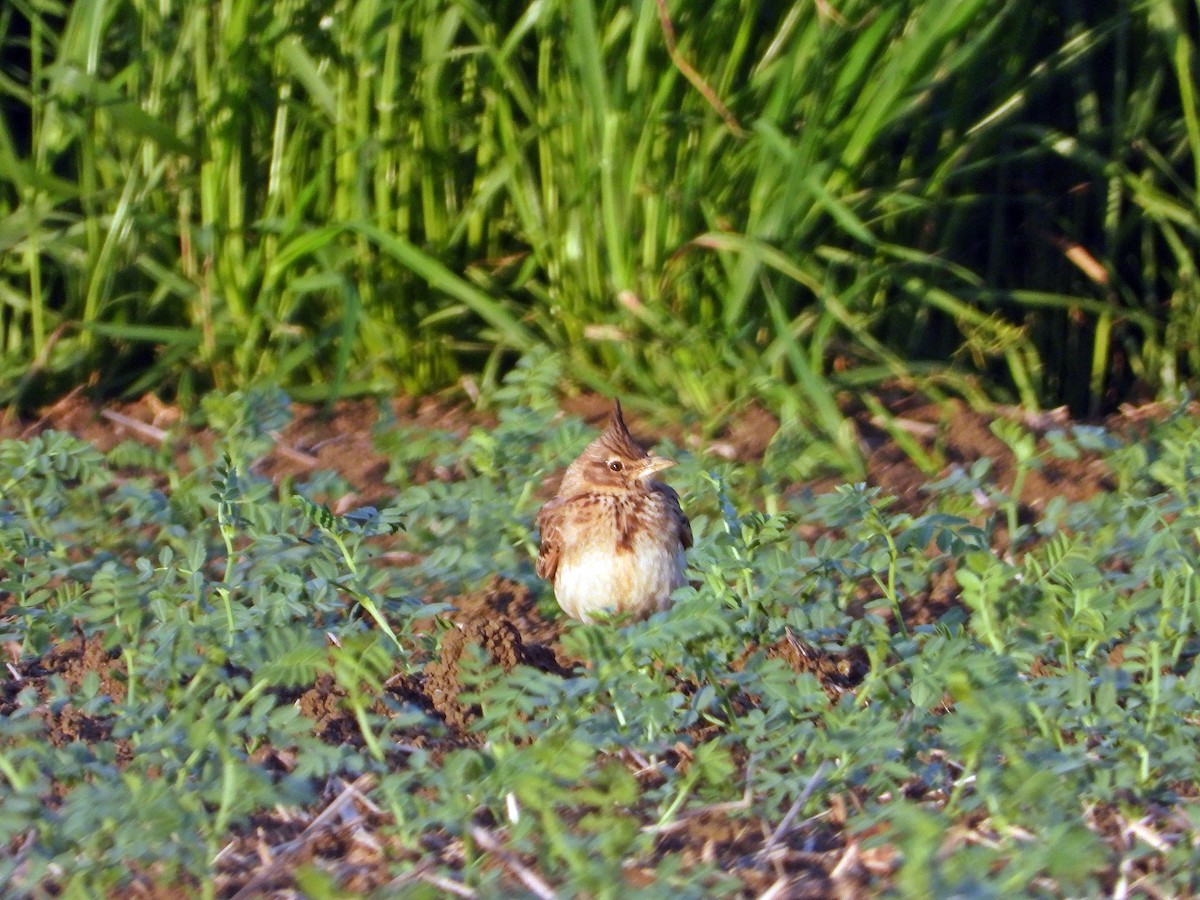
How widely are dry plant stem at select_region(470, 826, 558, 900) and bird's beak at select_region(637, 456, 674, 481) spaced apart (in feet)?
4.86

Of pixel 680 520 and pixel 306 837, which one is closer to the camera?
pixel 306 837

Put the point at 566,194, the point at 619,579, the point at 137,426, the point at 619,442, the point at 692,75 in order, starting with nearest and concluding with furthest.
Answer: the point at 619,579
the point at 619,442
the point at 692,75
the point at 566,194
the point at 137,426

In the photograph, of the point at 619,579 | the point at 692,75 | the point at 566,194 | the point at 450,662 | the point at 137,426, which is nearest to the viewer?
the point at 450,662

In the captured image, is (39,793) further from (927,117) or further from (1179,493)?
(927,117)

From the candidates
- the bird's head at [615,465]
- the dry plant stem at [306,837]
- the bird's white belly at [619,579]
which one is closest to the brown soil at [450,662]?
the dry plant stem at [306,837]

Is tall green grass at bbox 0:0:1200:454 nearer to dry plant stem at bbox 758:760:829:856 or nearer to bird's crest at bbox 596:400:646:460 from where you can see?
bird's crest at bbox 596:400:646:460

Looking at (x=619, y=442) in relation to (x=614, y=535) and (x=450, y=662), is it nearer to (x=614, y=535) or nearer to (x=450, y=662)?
(x=614, y=535)

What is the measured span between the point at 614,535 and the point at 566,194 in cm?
144

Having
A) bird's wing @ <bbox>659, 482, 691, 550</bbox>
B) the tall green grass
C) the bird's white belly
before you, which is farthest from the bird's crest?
the tall green grass

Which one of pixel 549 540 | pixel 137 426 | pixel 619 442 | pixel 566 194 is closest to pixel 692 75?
pixel 566 194

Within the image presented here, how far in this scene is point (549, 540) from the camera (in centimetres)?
411

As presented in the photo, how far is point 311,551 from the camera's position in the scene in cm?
357

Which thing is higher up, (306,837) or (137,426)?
(306,837)

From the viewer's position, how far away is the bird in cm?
394
